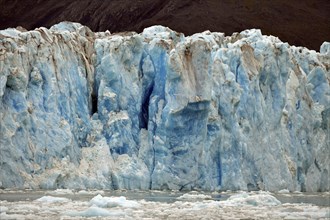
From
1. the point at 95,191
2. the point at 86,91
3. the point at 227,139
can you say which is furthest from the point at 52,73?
the point at 227,139

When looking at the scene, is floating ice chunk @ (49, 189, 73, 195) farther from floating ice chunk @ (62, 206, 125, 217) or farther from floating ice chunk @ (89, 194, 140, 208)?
floating ice chunk @ (62, 206, 125, 217)

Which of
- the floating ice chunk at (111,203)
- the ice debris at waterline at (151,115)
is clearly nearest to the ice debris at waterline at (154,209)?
the floating ice chunk at (111,203)

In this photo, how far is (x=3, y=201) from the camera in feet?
65.9

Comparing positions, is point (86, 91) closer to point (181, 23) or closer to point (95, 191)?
point (95, 191)

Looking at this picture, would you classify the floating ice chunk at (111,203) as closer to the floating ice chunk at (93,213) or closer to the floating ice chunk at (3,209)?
the floating ice chunk at (93,213)

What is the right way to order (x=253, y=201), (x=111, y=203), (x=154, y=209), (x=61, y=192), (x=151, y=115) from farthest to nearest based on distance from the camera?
(x=151, y=115)
(x=61, y=192)
(x=253, y=201)
(x=111, y=203)
(x=154, y=209)

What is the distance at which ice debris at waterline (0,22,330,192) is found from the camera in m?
27.4

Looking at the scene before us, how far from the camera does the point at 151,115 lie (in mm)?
30391

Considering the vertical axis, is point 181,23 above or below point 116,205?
above

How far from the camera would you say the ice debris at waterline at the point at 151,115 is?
2736cm

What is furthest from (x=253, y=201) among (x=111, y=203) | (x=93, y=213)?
(x=93, y=213)

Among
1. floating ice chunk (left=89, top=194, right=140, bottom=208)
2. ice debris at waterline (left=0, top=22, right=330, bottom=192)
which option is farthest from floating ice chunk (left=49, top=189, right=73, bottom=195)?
floating ice chunk (left=89, top=194, right=140, bottom=208)

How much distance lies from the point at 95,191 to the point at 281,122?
1007 centimetres

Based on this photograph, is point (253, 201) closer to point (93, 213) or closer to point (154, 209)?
point (154, 209)
